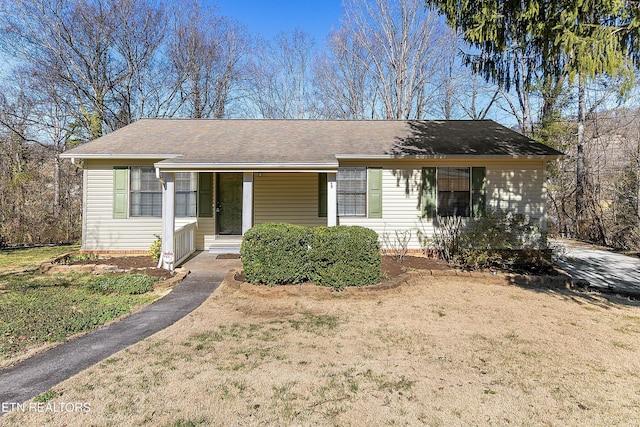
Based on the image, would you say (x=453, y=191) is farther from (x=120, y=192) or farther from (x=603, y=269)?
(x=120, y=192)

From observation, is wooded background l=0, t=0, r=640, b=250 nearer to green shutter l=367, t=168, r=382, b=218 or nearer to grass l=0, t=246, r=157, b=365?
green shutter l=367, t=168, r=382, b=218

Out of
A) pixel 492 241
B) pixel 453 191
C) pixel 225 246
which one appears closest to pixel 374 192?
pixel 453 191

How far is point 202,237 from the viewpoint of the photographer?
9.45 m

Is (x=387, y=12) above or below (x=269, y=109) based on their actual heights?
above

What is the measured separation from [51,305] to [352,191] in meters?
6.65

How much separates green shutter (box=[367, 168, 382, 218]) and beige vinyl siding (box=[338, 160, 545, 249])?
0.39 ft

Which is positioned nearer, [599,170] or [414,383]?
[414,383]

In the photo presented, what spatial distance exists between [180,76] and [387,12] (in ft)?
41.3

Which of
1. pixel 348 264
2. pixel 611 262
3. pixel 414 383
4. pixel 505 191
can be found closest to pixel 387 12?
pixel 505 191

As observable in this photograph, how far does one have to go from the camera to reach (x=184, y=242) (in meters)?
8.29

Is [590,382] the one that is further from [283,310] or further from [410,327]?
[283,310]

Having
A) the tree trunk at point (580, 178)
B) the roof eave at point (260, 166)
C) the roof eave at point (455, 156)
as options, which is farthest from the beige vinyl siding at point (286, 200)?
the tree trunk at point (580, 178)

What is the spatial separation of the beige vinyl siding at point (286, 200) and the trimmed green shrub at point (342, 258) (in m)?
3.48

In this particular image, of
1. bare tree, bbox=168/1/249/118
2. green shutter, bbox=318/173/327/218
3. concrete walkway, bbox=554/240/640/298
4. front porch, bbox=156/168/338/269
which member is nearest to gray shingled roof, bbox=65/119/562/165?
green shutter, bbox=318/173/327/218
